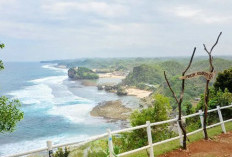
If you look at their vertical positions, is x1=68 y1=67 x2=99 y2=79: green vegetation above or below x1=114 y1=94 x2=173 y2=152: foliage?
below

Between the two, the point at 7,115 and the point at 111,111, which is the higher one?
the point at 7,115

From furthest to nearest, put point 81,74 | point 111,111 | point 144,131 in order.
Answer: point 81,74, point 111,111, point 144,131

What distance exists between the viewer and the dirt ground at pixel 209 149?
899 centimetres

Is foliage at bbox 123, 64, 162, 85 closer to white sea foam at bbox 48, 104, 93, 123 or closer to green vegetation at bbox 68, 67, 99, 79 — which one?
green vegetation at bbox 68, 67, 99, 79

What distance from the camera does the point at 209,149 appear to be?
31.4 ft

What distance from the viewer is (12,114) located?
10.7 metres

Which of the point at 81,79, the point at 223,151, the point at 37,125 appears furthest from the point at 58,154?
the point at 81,79

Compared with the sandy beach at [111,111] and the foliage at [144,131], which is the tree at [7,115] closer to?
the foliage at [144,131]

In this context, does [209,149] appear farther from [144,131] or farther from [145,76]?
[145,76]

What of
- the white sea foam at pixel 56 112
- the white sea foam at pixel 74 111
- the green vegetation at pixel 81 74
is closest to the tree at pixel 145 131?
the white sea foam at pixel 56 112

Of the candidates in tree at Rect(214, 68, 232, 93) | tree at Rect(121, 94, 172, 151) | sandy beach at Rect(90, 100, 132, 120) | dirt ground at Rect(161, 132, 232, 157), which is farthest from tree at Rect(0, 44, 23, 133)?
sandy beach at Rect(90, 100, 132, 120)

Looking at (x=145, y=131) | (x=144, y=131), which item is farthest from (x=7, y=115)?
(x=145, y=131)

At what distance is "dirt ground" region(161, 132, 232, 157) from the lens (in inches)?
354

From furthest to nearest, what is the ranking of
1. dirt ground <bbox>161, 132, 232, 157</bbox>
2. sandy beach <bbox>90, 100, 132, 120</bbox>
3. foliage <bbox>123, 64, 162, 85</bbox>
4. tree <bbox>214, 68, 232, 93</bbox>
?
foliage <bbox>123, 64, 162, 85</bbox>
sandy beach <bbox>90, 100, 132, 120</bbox>
tree <bbox>214, 68, 232, 93</bbox>
dirt ground <bbox>161, 132, 232, 157</bbox>
